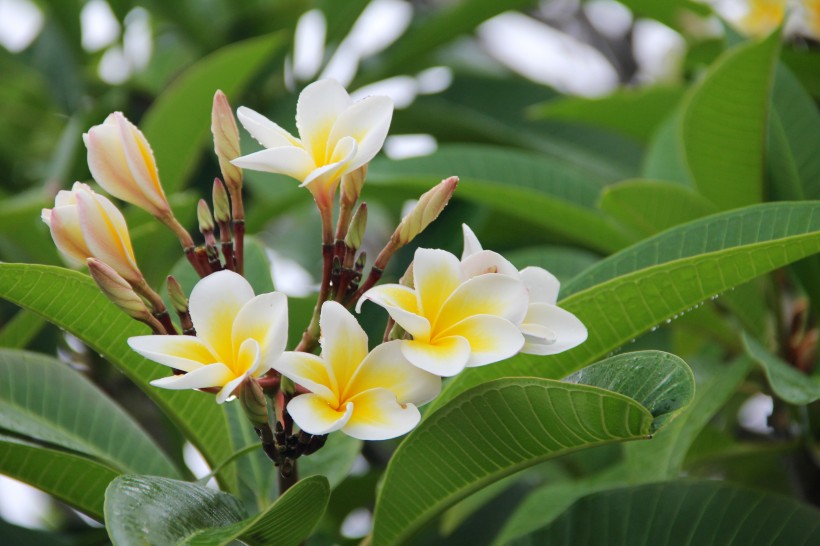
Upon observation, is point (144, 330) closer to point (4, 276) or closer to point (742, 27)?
point (4, 276)

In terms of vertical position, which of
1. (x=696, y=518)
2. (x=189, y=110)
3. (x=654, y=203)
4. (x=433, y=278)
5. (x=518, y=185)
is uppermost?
(x=189, y=110)

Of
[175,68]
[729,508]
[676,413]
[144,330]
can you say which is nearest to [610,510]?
[729,508]

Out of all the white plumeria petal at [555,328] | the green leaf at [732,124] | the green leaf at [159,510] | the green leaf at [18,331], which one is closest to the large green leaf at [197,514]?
the green leaf at [159,510]

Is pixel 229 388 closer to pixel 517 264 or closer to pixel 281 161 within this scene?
pixel 281 161

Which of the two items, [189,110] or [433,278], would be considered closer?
[433,278]

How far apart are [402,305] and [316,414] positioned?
0.11 metres

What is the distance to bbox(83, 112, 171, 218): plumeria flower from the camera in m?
0.82

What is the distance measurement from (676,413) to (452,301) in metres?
0.19

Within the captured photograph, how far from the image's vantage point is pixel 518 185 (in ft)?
4.64

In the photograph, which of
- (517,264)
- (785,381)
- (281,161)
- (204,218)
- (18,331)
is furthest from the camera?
(517,264)

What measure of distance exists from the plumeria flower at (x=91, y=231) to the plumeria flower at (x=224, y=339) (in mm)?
115

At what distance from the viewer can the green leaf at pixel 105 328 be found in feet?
2.64

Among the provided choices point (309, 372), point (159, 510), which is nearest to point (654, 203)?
point (309, 372)

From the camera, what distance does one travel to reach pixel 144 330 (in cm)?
90
